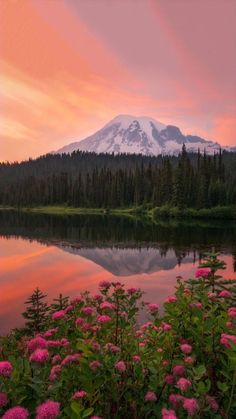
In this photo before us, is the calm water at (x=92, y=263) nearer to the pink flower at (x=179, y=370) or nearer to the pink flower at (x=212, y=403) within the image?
the pink flower at (x=179, y=370)

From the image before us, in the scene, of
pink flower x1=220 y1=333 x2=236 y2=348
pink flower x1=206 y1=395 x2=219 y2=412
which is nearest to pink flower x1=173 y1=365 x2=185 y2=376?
pink flower x1=206 y1=395 x2=219 y2=412

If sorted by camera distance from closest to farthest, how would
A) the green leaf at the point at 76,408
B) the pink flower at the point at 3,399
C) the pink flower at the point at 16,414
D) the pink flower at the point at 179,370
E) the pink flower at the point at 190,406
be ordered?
the pink flower at the point at 16,414 < the green leaf at the point at 76,408 < the pink flower at the point at 3,399 < the pink flower at the point at 190,406 < the pink flower at the point at 179,370

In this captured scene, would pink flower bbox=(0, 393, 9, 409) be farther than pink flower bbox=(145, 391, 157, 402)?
No

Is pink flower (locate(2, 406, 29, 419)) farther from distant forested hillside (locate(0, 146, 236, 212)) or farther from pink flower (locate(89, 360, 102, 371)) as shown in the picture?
distant forested hillside (locate(0, 146, 236, 212))

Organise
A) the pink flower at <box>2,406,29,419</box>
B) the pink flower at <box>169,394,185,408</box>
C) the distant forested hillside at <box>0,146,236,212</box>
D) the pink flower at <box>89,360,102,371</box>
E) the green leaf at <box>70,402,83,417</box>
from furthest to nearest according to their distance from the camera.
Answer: the distant forested hillside at <box>0,146,236,212</box> → the pink flower at <box>89,360,102,371</box> → the pink flower at <box>169,394,185,408</box> → the green leaf at <box>70,402,83,417</box> → the pink flower at <box>2,406,29,419</box>

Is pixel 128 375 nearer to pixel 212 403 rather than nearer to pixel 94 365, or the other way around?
pixel 94 365

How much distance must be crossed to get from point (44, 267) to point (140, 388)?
2585cm

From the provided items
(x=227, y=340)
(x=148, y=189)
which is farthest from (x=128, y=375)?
(x=148, y=189)

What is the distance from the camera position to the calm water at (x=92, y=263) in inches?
836

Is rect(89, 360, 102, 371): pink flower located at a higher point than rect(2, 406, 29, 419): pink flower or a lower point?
lower

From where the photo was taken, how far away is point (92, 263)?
1233 inches

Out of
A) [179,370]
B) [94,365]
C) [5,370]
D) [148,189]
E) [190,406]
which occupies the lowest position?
[179,370]

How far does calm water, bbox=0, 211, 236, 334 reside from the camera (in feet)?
69.7

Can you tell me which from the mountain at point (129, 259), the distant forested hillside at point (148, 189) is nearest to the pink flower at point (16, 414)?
the mountain at point (129, 259)
